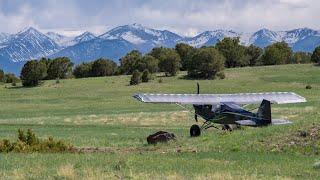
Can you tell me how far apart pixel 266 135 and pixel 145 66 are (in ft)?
312

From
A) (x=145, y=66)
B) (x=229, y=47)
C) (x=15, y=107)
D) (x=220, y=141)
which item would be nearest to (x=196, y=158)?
(x=220, y=141)

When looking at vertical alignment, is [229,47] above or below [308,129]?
above

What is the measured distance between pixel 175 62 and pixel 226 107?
80.8 meters

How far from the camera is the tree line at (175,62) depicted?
4277 inches

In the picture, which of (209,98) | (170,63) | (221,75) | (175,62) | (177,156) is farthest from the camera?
(170,63)

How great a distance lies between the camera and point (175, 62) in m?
115

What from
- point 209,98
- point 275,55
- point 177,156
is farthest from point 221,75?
point 177,156

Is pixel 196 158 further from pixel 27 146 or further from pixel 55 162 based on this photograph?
pixel 27 146

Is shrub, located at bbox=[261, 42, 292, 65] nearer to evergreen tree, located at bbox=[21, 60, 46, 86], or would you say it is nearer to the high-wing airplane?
evergreen tree, located at bbox=[21, 60, 46, 86]

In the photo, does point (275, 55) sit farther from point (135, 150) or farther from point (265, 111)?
point (135, 150)

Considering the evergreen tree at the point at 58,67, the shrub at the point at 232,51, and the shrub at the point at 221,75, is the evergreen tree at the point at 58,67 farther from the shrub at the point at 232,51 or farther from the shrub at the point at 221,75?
the shrub at the point at 221,75

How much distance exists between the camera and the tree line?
109m

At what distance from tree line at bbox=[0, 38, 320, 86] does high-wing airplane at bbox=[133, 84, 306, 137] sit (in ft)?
212

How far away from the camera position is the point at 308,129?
82.5 ft
